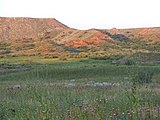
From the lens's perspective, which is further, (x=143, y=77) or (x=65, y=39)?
(x=65, y=39)

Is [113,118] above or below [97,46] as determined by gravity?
above

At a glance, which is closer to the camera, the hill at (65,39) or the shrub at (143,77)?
the shrub at (143,77)

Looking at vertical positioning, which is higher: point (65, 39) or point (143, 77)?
point (143, 77)

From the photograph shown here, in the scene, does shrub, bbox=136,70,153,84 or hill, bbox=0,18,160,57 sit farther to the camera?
hill, bbox=0,18,160,57

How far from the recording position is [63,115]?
8766 millimetres

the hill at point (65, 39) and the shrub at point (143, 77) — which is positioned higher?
the shrub at point (143, 77)

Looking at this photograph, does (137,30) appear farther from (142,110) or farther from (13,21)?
(142,110)

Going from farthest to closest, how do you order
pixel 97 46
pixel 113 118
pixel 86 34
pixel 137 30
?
pixel 137 30, pixel 86 34, pixel 97 46, pixel 113 118

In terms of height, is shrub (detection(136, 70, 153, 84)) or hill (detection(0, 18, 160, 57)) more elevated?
shrub (detection(136, 70, 153, 84))

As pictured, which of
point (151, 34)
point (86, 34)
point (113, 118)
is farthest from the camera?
point (151, 34)

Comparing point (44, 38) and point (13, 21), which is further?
point (13, 21)

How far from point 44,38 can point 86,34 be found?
849 inches

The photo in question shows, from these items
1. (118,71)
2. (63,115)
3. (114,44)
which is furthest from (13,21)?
(63,115)

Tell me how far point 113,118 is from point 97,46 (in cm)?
12226
